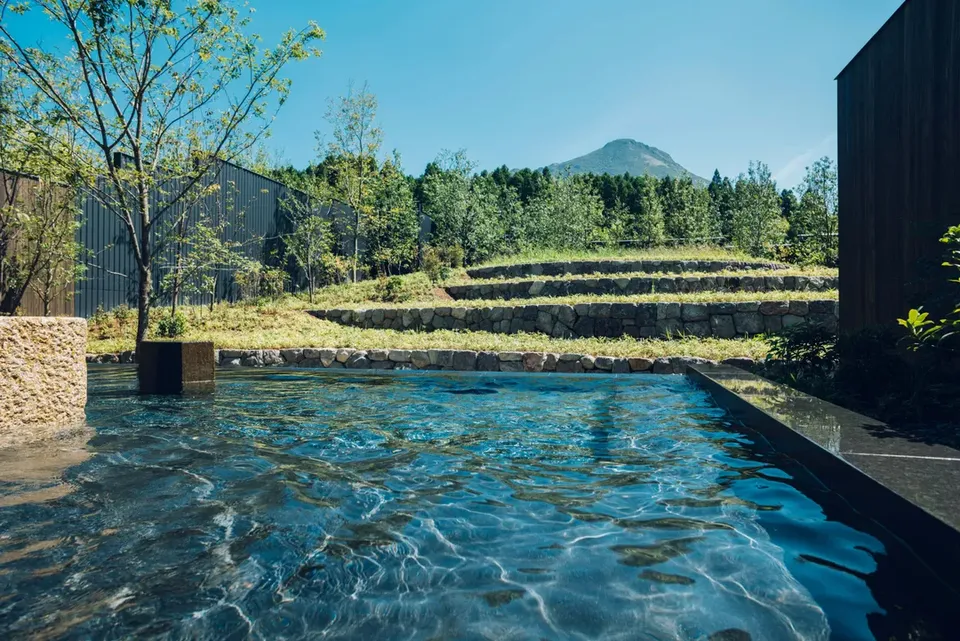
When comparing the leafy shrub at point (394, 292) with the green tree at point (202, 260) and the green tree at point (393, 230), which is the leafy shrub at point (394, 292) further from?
the green tree at point (393, 230)

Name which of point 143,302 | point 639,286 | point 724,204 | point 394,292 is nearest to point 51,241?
point 143,302

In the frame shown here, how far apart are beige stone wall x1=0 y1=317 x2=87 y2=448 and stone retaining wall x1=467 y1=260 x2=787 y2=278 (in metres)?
11.2

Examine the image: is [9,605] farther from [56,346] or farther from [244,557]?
[56,346]

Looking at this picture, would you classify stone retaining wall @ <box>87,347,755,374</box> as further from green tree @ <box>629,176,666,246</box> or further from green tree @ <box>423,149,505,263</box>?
green tree @ <box>629,176,666,246</box>

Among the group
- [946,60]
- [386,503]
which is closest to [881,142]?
[946,60]

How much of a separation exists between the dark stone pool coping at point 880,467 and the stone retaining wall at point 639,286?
7.88 metres

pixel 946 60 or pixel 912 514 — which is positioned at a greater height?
pixel 946 60

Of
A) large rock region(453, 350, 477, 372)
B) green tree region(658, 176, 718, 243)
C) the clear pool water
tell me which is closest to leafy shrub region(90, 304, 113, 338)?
large rock region(453, 350, 477, 372)

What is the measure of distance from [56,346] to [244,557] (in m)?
3.12

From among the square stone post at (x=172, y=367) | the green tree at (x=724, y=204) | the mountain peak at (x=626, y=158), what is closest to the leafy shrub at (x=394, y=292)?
the square stone post at (x=172, y=367)

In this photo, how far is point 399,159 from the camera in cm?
1691

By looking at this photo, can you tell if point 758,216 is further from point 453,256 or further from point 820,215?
point 453,256

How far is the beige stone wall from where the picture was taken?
12.5 ft

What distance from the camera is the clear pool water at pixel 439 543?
1600mm
